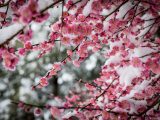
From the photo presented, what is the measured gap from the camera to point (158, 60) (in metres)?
3.13

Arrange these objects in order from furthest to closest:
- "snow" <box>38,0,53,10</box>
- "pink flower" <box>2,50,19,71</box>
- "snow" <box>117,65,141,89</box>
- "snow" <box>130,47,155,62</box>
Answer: "snow" <box>117,65,141,89</box>, "snow" <box>130,47,155,62</box>, "pink flower" <box>2,50,19,71</box>, "snow" <box>38,0,53,10</box>

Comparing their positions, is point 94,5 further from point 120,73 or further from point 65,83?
point 65,83

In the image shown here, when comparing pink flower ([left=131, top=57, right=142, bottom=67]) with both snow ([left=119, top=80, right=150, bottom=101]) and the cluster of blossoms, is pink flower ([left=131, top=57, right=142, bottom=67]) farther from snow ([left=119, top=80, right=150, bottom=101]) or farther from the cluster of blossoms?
snow ([left=119, top=80, right=150, bottom=101])

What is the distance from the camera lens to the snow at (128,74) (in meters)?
3.66

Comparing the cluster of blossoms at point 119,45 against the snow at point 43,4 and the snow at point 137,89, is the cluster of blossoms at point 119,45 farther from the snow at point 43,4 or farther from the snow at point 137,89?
the snow at point 43,4

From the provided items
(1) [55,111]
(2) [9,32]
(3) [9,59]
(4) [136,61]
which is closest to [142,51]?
(4) [136,61]

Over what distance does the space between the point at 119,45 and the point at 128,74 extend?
0.39 metres

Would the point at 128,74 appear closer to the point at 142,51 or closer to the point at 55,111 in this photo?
the point at 142,51

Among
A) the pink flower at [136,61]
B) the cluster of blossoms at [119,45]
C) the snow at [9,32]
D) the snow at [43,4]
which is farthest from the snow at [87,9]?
the snow at [9,32]

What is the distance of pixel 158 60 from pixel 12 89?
13.3 meters

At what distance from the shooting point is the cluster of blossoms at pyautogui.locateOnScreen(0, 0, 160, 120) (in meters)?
3.11

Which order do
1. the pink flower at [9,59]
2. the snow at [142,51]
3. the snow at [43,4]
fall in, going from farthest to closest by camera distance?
the snow at [142,51] < the pink flower at [9,59] < the snow at [43,4]

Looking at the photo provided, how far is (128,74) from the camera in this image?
147 inches

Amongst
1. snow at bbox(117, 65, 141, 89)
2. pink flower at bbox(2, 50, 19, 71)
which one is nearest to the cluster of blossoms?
snow at bbox(117, 65, 141, 89)
